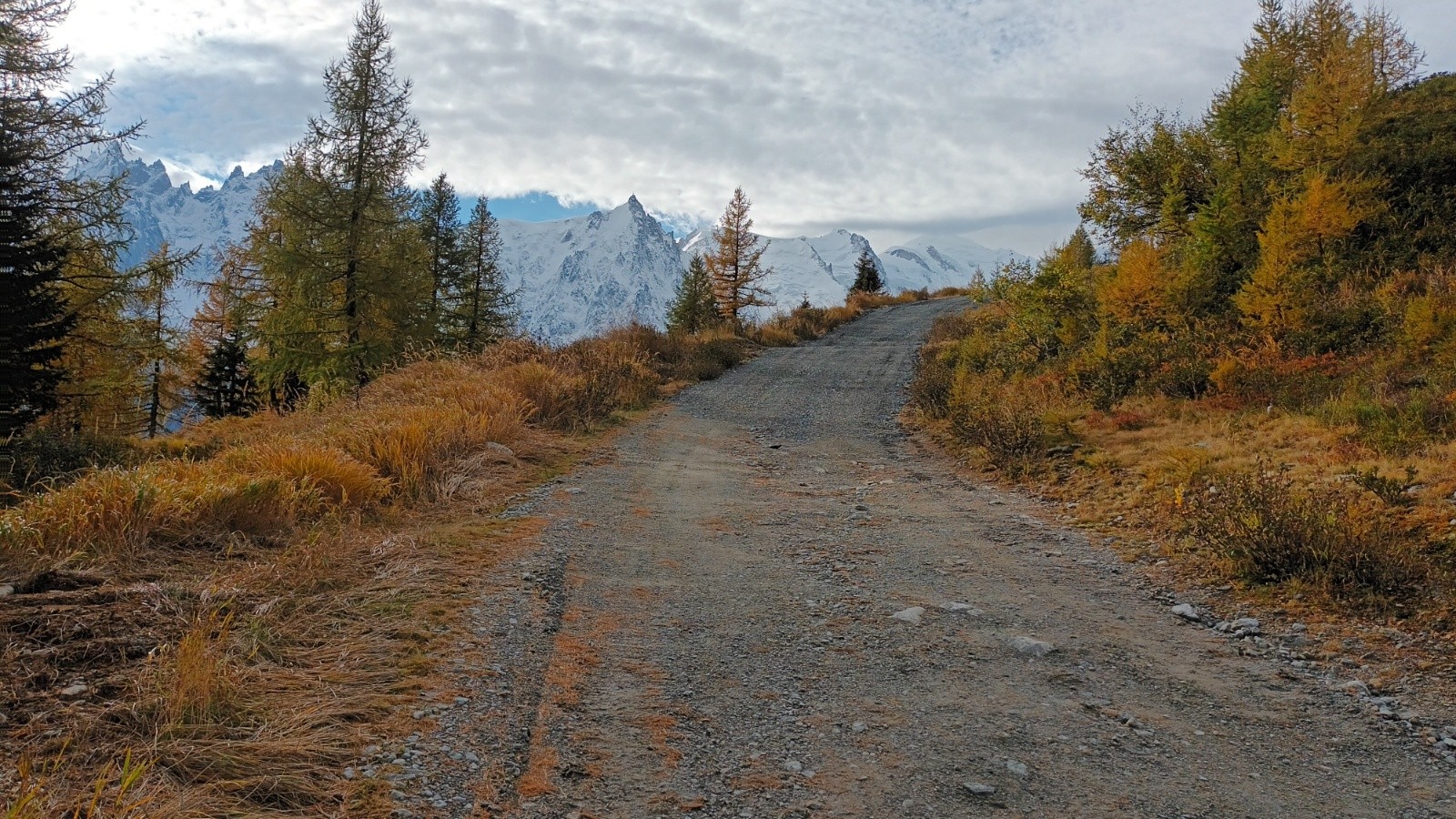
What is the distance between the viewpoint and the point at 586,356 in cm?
1420

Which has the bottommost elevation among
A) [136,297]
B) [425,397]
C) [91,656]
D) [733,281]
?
[91,656]

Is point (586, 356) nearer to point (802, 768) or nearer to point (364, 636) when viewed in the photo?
point (364, 636)

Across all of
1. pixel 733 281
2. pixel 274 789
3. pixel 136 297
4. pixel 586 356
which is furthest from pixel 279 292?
pixel 274 789

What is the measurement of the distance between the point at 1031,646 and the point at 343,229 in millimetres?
18684

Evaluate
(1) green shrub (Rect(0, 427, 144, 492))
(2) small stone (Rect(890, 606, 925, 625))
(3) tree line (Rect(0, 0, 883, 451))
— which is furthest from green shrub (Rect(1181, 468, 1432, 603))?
(3) tree line (Rect(0, 0, 883, 451))

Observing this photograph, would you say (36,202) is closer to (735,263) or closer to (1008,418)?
(1008,418)

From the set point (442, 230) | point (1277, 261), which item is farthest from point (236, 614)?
point (442, 230)

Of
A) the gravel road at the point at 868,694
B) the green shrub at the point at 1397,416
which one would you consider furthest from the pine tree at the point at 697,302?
the gravel road at the point at 868,694

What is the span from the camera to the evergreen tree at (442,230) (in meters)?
28.1

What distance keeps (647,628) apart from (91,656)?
2.32m

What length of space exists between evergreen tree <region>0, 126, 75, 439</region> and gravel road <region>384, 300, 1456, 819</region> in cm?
1365

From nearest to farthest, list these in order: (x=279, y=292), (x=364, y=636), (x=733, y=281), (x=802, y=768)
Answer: (x=802, y=768)
(x=364, y=636)
(x=279, y=292)
(x=733, y=281)

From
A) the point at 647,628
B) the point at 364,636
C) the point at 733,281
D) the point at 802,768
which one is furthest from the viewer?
the point at 733,281

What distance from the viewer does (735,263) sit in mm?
32750
